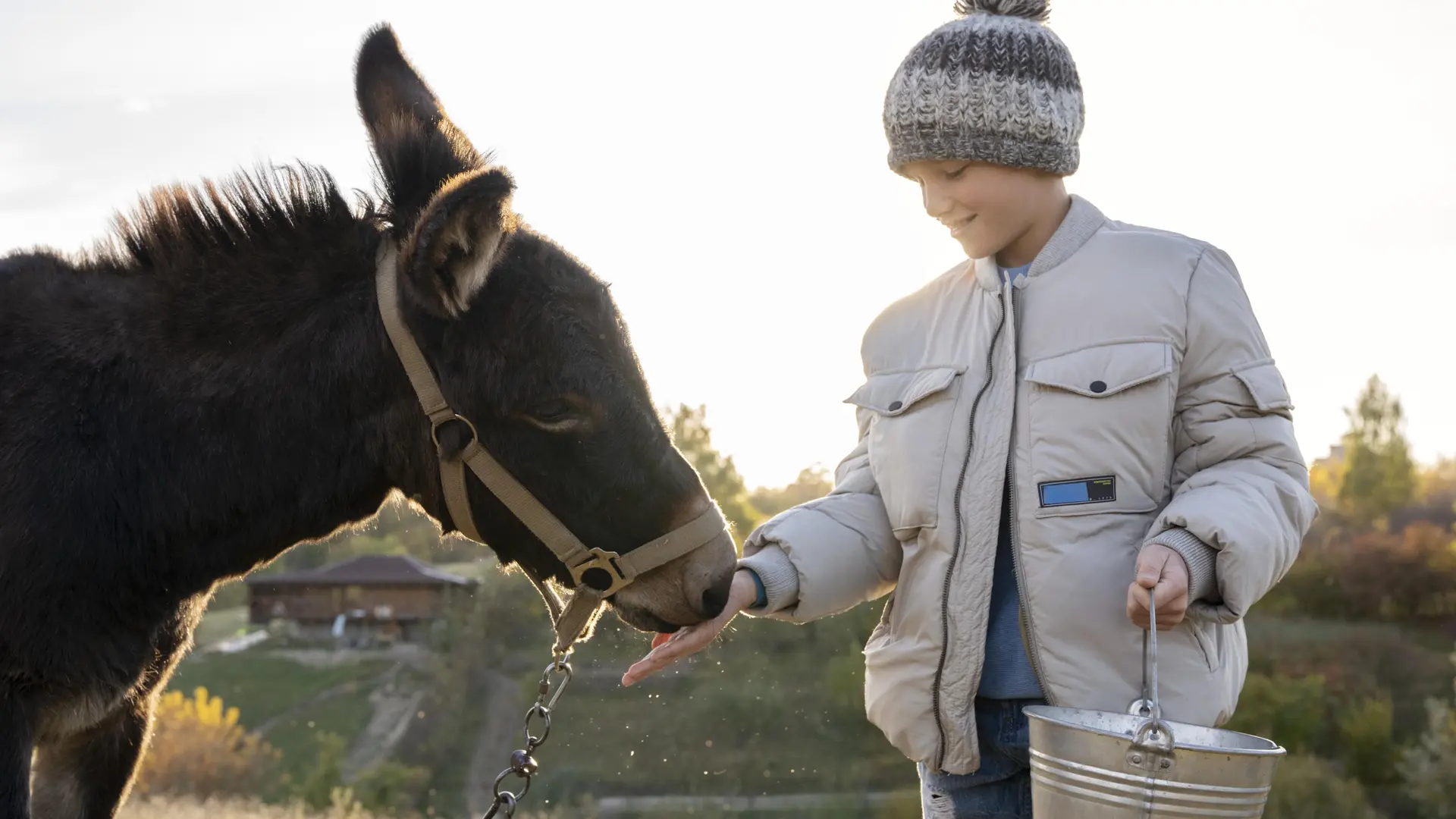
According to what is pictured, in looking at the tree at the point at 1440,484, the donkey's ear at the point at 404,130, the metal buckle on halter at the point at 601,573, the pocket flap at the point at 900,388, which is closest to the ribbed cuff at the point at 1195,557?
the pocket flap at the point at 900,388

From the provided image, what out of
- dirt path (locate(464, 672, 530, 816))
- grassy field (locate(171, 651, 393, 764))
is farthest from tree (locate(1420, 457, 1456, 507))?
grassy field (locate(171, 651, 393, 764))

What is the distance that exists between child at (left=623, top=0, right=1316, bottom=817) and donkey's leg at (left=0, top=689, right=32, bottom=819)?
125 cm

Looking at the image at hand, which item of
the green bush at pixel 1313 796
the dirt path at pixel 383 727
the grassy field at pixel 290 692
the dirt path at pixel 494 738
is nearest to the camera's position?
the green bush at pixel 1313 796

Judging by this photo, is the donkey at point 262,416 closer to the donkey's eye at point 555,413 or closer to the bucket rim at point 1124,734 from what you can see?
the donkey's eye at point 555,413

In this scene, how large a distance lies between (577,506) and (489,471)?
0.69 feet

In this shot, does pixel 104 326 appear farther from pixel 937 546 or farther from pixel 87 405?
pixel 937 546

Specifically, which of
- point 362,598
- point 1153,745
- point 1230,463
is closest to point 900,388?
point 1230,463

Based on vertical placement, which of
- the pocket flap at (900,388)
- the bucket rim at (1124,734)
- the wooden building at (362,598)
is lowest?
the wooden building at (362,598)

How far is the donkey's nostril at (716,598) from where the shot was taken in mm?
2646

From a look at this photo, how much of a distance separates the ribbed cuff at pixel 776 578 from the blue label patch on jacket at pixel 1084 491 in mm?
658

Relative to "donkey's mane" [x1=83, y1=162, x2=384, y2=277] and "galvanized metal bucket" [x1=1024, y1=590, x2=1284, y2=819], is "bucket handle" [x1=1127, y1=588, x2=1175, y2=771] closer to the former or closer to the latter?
"galvanized metal bucket" [x1=1024, y1=590, x2=1284, y2=819]

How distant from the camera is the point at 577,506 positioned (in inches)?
103

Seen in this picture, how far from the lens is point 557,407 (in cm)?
256

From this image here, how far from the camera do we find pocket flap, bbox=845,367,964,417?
2645mm
